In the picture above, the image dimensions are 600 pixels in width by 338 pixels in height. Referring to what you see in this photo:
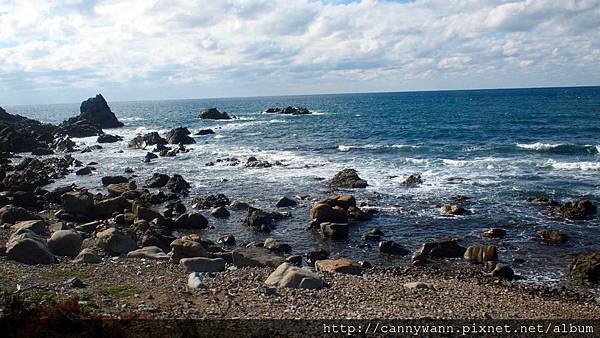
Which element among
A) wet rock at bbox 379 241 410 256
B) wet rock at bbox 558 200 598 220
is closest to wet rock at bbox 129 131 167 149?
wet rock at bbox 379 241 410 256

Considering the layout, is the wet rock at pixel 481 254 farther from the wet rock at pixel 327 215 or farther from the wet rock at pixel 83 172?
the wet rock at pixel 83 172

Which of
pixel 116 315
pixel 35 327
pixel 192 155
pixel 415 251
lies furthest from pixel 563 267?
pixel 192 155

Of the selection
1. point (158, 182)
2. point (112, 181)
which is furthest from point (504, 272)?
point (112, 181)

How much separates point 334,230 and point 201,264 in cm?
949

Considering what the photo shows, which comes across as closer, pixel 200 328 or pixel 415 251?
pixel 200 328

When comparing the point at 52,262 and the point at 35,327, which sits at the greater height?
the point at 35,327

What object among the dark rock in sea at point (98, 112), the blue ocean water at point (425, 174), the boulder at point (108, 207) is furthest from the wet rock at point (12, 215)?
Result: the dark rock in sea at point (98, 112)

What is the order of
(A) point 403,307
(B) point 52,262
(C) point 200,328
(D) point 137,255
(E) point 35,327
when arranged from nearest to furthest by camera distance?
(E) point 35,327 → (C) point 200,328 → (A) point 403,307 → (B) point 52,262 → (D) point 137,255

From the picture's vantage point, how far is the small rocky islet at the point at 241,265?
14.0 meters

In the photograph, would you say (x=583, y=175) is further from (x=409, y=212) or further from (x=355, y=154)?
(x=355, y=154)

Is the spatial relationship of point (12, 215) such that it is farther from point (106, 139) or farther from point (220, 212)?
point (106, 139)

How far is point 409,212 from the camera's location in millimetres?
30094

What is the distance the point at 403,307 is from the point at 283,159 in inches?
1524

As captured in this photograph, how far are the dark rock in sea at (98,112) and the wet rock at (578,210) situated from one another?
304 feet
